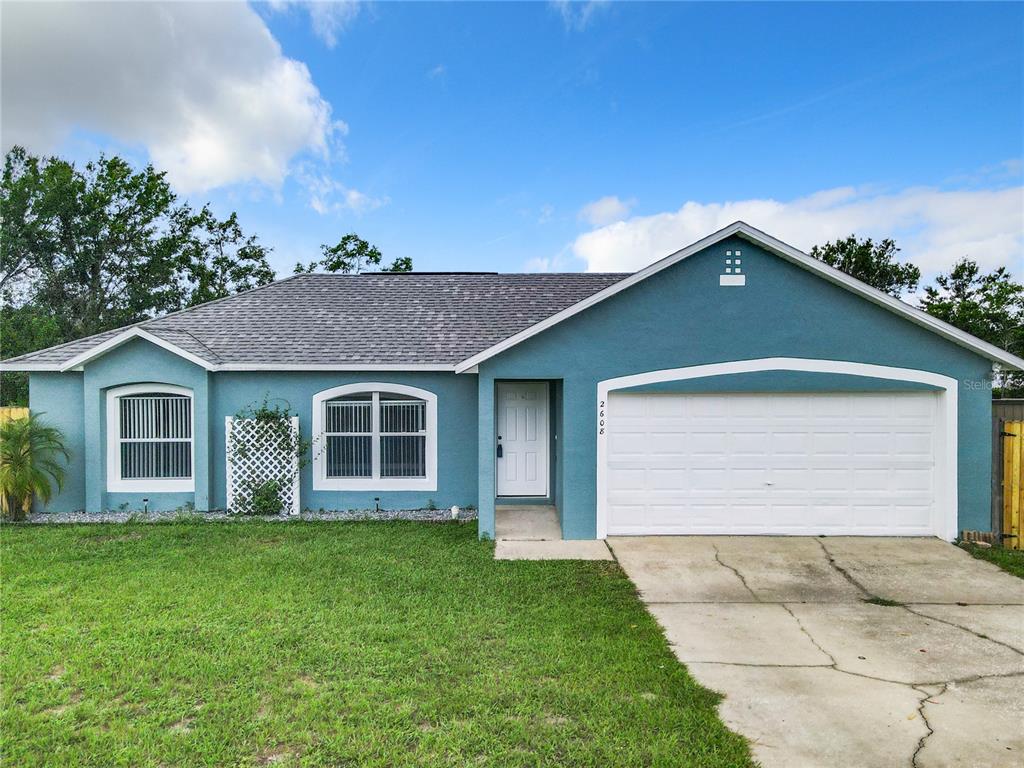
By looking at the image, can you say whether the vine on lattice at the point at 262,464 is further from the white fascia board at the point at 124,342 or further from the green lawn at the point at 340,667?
the green lawn at the point at 340,667

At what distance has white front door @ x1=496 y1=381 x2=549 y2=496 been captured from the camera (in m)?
11.0

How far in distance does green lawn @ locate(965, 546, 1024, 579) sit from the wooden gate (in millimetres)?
275

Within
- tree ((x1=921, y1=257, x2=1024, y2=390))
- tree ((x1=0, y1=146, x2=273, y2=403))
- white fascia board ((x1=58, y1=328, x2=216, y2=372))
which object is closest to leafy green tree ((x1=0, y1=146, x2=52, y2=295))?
tree ((x1=0, y1=146, x2=273, y2=403))

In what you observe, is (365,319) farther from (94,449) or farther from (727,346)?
(727,346)

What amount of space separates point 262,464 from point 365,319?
3793 millimetres

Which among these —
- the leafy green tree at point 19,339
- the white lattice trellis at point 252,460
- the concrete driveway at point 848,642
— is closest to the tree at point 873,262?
the concrete driveway at point 848,642

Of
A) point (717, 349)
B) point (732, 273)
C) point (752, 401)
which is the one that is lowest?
point (752, 401)

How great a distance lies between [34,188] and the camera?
25125 millimetres

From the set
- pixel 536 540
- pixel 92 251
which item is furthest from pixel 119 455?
pixel 92 251

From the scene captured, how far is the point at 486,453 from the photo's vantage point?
28.7 ft

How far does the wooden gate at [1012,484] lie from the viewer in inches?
332

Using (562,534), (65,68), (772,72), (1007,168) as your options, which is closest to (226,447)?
(562,534)

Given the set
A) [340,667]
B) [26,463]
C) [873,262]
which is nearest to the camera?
[340,667]

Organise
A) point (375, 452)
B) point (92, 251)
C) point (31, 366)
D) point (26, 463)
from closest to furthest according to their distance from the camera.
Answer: point (26, 463) → point (31, 366) → point (375, 452) → point (92, 251)
